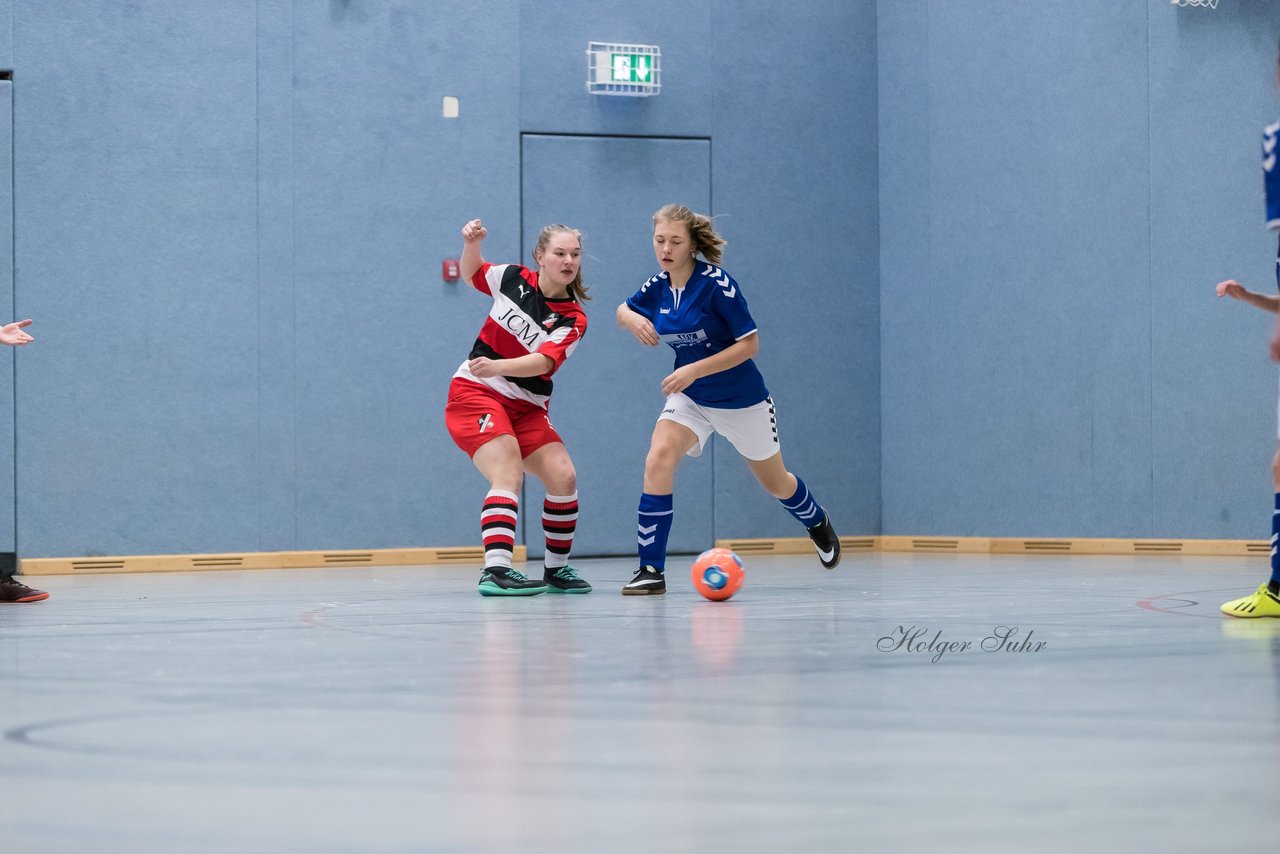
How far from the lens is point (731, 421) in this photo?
22.2 ft

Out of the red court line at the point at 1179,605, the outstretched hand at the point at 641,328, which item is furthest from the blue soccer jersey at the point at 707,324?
the red court line at the point at 1179,605

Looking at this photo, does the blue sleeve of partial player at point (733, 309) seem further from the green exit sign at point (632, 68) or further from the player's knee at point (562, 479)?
the green exit sign at point (632, 68)

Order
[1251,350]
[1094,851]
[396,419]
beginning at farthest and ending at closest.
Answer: [396,419] < [1251,350] < [1094,851]

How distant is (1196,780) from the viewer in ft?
8.07

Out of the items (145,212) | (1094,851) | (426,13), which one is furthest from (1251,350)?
(1094,851)

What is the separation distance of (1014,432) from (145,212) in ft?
18.7

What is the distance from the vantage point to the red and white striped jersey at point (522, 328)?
21.5ft

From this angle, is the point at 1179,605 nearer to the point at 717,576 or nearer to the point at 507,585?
→ the point at 717,576

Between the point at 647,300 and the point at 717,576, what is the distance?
1465 mm

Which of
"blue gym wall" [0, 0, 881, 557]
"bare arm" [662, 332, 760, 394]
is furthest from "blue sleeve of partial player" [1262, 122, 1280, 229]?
"blue gym wall" [0, 0, 881, 557]

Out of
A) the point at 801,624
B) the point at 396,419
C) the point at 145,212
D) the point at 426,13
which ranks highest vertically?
the point at 426,13

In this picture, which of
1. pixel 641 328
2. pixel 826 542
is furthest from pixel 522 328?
pixel 826 542

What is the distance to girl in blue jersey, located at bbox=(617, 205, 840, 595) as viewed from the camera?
6.52 metres

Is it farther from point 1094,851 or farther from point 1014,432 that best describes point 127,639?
point 1014,432
